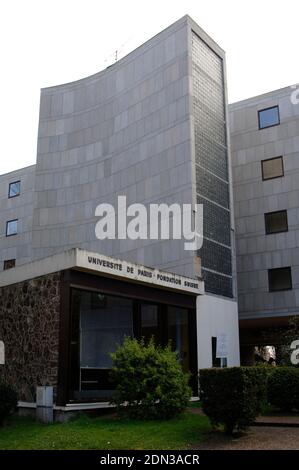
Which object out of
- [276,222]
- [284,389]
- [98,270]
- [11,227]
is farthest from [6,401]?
[11,227]

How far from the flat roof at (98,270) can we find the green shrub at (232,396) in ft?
17.6

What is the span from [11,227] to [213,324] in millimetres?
25194

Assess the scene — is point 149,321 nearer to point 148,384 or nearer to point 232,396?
point 148,384

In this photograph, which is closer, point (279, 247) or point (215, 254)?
point (215, 254)

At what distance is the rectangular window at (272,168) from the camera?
31297 millimetres

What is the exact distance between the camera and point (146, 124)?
28125 millimetres

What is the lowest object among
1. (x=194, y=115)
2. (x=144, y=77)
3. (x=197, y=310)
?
(x=197, y=310)

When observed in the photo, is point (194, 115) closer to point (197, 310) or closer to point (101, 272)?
point (197, 310)

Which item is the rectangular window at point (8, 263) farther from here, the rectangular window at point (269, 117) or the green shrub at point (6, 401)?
the green shrub at point (6, 401)

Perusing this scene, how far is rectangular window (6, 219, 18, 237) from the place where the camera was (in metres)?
42.8

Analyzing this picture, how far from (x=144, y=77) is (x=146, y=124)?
2820mm

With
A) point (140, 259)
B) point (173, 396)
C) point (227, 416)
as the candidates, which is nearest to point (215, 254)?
point (140, 259)

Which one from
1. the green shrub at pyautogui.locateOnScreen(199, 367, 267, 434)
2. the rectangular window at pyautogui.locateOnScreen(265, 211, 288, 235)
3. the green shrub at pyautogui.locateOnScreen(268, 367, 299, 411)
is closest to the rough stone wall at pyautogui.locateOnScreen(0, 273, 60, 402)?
the green shrub at pyautogui.locateOnScreen(199, 367, 267, 434)

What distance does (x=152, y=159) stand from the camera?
89.1 ft
